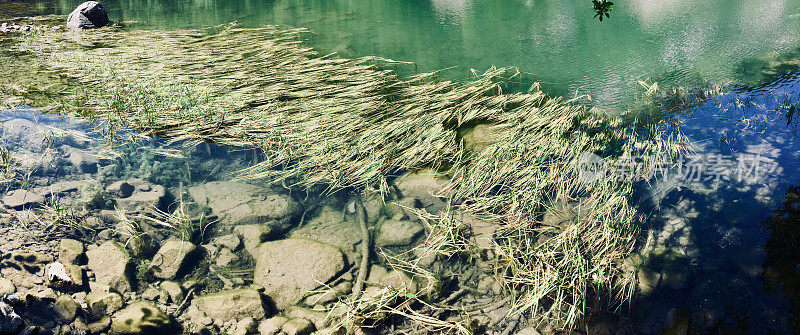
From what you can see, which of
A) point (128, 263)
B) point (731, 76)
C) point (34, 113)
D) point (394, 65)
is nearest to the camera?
point (128, 263)

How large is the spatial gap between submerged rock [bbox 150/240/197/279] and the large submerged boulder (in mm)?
7022

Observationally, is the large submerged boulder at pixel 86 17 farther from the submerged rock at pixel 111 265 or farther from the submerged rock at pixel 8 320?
the submerged rock at pixel 8 320

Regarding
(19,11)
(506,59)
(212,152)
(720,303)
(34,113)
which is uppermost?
(19,11)

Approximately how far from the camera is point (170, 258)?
2412 millimetres

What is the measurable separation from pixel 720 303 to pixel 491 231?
4.24 feet

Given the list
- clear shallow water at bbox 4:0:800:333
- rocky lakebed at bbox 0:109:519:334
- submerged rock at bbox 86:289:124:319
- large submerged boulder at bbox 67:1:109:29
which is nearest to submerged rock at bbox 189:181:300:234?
rocky lakebed at bbox 0:109:519:334

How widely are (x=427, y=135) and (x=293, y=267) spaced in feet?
5.47

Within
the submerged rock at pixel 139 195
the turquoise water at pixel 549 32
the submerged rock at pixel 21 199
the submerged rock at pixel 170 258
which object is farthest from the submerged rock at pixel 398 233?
the turquoise water at pixel 549 32

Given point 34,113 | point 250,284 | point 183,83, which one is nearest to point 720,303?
point 250,284

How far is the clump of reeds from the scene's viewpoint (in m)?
2.44

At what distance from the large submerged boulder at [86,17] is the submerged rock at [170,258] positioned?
702 cm

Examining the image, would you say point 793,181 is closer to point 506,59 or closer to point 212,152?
point 506,59

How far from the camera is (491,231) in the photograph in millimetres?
2666

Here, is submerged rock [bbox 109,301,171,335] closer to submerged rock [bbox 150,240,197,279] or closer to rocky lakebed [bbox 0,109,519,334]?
rocky lakebed [bbox 0,109,519,334]
